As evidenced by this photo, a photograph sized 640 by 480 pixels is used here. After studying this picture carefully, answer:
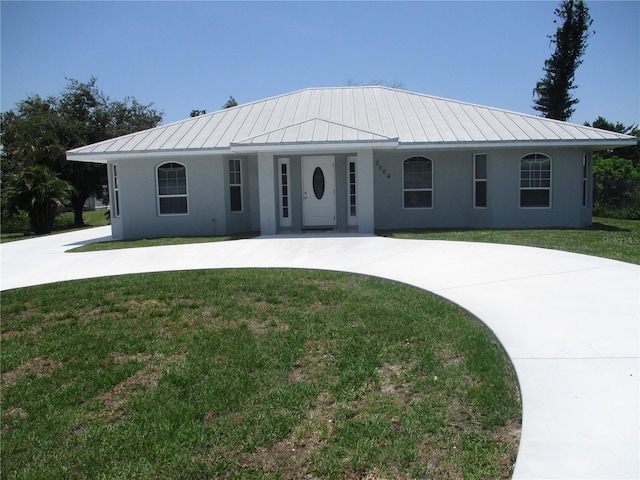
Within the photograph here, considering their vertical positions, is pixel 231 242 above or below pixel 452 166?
below

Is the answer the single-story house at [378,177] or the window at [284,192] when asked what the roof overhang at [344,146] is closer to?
the single-story house at [378,177]

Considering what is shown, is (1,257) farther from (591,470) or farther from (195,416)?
(591,470)

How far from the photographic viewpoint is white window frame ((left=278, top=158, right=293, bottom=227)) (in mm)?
17062

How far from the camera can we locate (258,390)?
180 inches

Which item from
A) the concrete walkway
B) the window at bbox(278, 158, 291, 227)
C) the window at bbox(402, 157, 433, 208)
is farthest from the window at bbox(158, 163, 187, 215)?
the window at bbox(402, 157, 433, 208)

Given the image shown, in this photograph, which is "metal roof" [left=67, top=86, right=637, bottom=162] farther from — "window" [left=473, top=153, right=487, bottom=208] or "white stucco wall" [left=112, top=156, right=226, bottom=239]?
"window" [left=473, top=153, right=487, bottom=208]

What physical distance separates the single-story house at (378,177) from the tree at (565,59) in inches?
815

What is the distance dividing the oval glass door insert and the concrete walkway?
2.86 m

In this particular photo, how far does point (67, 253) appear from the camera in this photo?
Answer: 1384cm

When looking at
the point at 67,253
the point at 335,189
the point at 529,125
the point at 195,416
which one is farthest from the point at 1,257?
the point at 529,125

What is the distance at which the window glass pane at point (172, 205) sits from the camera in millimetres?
17797

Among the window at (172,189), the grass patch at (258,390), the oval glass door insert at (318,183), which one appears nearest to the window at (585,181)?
the oval glass door insert at (318,183)

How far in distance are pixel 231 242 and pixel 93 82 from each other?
2619cm

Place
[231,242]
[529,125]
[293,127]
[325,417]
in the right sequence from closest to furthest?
[325,417] < [231,242] < [293,127] < [529,125]
